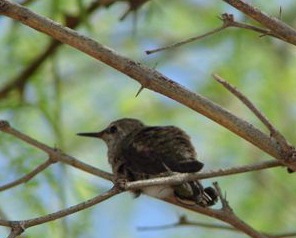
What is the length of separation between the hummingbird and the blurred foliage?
0.35 m

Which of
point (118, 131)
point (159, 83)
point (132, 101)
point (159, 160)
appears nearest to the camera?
point (159, 83)

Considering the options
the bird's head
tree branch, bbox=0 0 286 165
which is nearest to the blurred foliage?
the bird's head

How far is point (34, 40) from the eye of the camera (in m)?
5.55

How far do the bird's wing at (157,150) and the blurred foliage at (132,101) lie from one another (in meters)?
0.40

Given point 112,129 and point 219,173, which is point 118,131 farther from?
point 219,173

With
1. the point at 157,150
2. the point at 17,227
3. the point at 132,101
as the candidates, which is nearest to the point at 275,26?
the point at 17,227

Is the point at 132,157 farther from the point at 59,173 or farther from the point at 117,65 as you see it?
the point at 117,65

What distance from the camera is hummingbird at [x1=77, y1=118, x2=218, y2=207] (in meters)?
3.79

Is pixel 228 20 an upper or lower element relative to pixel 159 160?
lower

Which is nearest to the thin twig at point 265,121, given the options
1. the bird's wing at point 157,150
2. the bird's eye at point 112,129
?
the bird's wing at point 157,150

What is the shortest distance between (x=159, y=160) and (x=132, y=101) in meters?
2.85

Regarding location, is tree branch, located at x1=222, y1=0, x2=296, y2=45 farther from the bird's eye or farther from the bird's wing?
the bird's eye

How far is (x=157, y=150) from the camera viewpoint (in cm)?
433

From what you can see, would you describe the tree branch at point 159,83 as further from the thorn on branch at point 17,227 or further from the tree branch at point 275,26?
the thorn on branch at point 17,227
